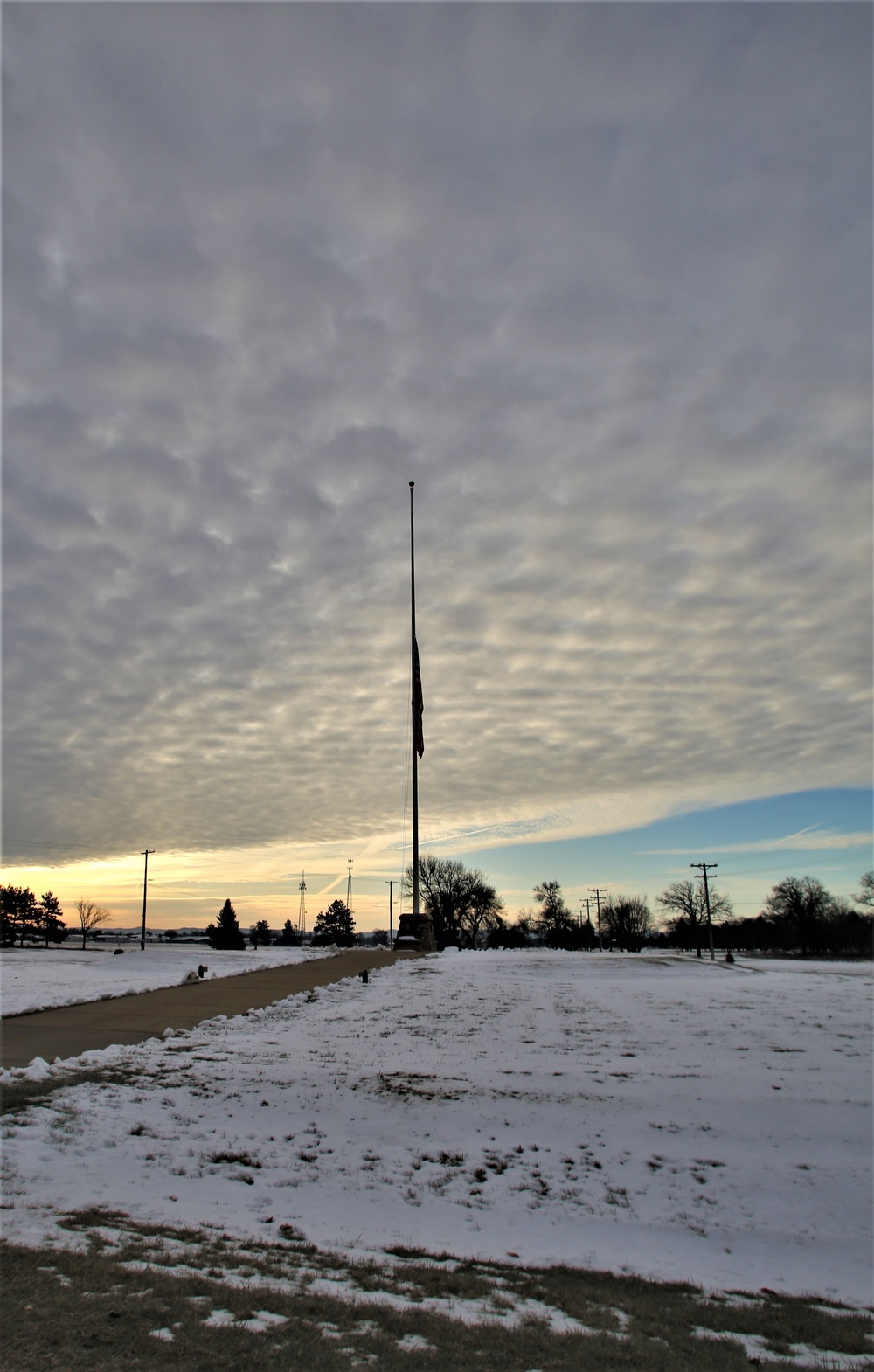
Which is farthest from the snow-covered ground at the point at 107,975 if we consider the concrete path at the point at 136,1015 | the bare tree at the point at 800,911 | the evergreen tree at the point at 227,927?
the bare tree at the point at 800,911

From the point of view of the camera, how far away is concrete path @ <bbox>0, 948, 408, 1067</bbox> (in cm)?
999

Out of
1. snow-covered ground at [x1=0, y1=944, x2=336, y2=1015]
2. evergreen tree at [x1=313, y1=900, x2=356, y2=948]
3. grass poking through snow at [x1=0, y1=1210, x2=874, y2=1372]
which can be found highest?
grass poking through snow at [x1=0, y1=1210, x2=874, y2=1372]

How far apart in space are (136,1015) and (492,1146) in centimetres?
759

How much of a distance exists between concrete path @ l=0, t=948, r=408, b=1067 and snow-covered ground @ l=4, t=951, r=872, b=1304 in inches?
28.0

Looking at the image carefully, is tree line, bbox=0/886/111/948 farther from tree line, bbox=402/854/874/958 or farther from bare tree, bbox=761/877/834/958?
bare tree, bbox=761/877/834/958

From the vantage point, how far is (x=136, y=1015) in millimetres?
12648

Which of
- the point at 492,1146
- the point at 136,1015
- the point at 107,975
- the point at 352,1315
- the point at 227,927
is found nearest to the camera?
the point at 352,1315

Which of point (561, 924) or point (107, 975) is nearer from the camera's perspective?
point (107, 975)

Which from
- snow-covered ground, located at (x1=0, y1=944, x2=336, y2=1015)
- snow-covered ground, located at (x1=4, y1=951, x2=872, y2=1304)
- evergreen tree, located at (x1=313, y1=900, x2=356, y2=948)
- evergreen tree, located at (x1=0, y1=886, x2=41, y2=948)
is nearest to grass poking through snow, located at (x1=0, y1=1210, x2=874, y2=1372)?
snow-covered ground, located at (x1=4, y1=951, x2=872, y2=1304)

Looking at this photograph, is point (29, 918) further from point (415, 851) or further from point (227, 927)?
point (415, 851)

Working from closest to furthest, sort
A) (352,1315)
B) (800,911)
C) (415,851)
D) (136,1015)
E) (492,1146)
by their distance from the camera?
(352,1315)
(492,1146)
(136,1015)
(415,851)
(800,911)

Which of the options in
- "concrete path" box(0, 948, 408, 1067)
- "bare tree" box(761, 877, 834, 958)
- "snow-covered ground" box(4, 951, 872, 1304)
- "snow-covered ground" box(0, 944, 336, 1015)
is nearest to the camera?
"snow-covered ground" box(4, 951, 872, 1304)

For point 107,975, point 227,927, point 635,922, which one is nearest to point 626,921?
point 635,922

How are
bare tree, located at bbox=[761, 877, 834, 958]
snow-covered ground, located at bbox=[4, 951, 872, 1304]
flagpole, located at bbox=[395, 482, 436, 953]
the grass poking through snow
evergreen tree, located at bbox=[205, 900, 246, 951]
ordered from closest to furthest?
the grass poking through snow, snow-covered ground, located at bbox=[4, 951, 872, 1304], flagpole, located at bbox=[395, 482, 436, 953], evergreen tree, located at bbox=[205, 900, 246, 951], bare tree, located at bbox=[761, 877, 834, 958]
